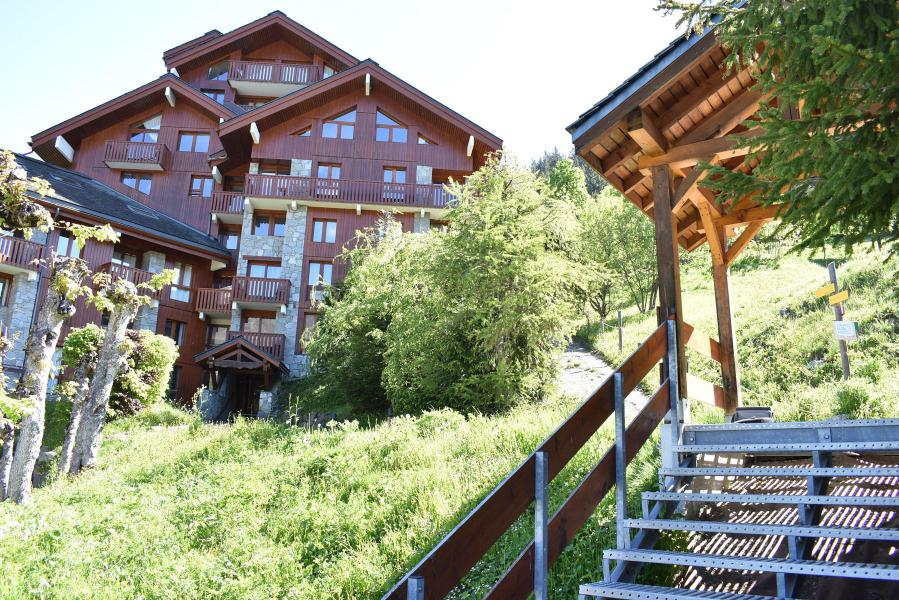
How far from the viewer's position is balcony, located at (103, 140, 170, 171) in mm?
28172

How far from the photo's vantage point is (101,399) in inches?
498

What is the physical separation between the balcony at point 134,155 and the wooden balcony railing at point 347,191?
18.1 ft

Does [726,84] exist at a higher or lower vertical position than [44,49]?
lower

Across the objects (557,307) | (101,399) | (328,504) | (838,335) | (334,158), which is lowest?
(328,504)

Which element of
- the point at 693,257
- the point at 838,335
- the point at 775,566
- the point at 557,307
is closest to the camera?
the point at 775,566

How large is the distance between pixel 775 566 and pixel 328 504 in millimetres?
5269

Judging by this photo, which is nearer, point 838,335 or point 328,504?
point 328,504

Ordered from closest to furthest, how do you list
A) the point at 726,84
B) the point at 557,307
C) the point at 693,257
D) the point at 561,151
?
1. the point at 726,84
2. the point at 557,307
3. the point at 693,257
4. the point at 561,151

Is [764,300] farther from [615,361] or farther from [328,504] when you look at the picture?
[328,504]

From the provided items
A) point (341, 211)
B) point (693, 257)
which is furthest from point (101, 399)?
point (693, 257)

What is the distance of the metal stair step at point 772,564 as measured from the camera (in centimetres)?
284

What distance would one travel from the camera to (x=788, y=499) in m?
3.66

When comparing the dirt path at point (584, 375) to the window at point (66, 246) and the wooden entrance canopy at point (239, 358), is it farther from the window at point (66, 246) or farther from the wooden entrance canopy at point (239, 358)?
the window at point (66, 246)

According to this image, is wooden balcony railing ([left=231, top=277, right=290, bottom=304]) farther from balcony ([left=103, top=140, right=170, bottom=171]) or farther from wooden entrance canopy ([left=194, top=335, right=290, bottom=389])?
balcony ([left=103, top=140, right=170, bottom=171])
